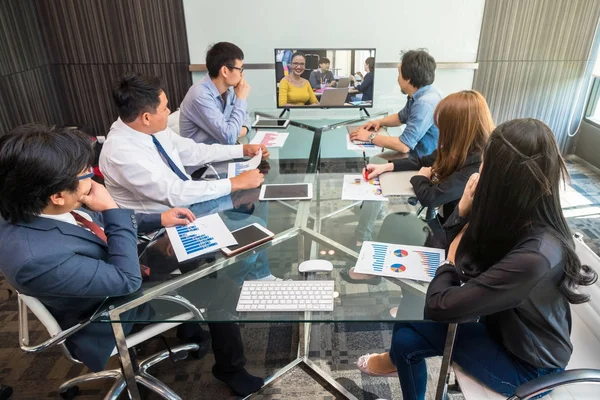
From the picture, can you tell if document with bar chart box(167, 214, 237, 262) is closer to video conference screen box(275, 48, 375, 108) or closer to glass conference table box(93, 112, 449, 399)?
glass conference table box(93, 112, 449, 399)

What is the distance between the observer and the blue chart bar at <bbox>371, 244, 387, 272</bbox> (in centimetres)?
143

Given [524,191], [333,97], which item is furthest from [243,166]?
[524,191]

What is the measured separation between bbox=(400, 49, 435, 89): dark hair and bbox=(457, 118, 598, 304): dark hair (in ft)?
4.68

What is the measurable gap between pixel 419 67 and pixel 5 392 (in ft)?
8.63

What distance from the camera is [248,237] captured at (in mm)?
1615

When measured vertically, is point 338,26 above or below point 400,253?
above

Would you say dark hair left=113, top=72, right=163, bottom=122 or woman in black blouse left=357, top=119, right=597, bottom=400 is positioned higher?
dark hair left=113, top=72, right=163, bottom=122

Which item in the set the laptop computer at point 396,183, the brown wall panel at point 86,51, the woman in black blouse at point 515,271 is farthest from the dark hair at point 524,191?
the brown wall panel at point 86,51

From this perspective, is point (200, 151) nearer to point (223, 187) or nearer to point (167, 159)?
point (167, 159)

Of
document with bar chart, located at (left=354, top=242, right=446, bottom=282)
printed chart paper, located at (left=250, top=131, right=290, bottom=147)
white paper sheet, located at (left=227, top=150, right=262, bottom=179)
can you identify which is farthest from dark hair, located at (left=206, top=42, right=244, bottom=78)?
document with bar chart, located at (left=354, top=242, right=446, bottom=282)

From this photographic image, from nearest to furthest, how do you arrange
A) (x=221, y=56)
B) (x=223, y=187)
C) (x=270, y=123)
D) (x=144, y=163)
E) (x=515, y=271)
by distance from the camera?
1. (x=515, y=271)
2. (x=144, y=163)
3. (x=223, y=187)
4. (x=221, y=56)
5. (x=270, y=123)

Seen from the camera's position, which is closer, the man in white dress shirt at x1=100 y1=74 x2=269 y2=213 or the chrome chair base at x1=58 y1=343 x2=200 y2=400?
the chrome chair base at x1=58 y1=343 x2=200 y2=400

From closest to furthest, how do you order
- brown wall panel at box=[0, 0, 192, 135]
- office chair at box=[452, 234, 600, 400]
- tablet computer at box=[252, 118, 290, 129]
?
office chair at box=[452, 234, 600, 400] → tablet computer at box=[252, 118, 290, 129] → brown wall panel at box=[0, 0, 192, 135]

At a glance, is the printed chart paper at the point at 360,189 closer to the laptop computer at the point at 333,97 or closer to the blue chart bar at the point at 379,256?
the blue chart bar at the point at 379,256
